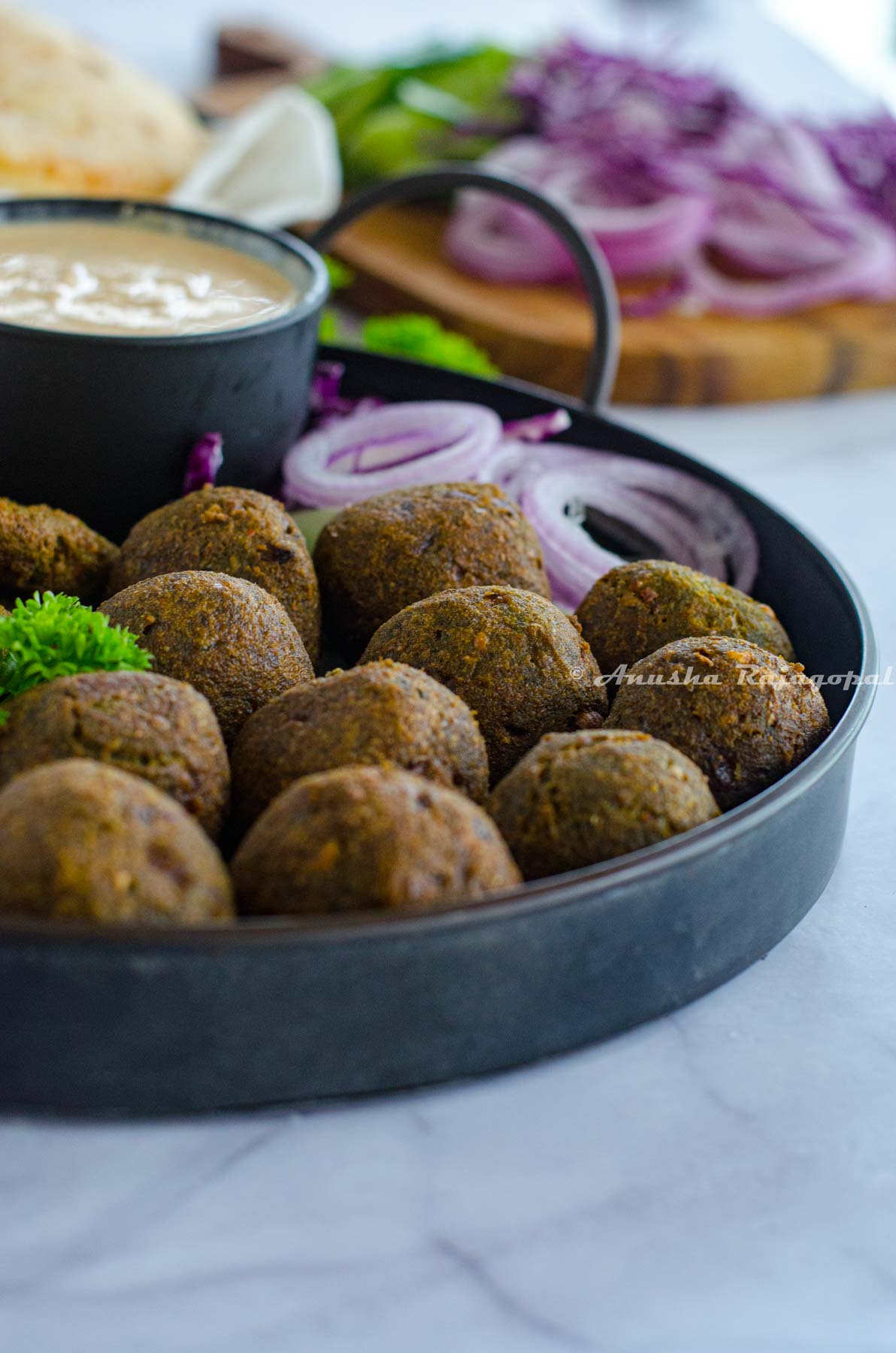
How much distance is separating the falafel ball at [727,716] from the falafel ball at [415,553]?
0.30 m

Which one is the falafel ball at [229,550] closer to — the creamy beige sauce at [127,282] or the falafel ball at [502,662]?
the falafel ball at [502,662]

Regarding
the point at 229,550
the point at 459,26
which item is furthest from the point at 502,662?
the point at 459,26

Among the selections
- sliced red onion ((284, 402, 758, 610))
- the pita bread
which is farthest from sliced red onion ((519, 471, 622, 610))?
the pita bread

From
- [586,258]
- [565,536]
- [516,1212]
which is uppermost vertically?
[586,258]

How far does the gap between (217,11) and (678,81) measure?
254 centimetres

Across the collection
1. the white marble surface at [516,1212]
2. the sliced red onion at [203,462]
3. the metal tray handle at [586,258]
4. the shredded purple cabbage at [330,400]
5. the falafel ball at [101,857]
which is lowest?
the white marble surface at [516,1212]

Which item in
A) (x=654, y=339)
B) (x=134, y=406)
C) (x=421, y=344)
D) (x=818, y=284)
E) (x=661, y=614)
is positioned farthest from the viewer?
(x=818, y=284)

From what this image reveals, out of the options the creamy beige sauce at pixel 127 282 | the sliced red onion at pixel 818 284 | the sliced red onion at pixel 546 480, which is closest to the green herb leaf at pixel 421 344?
the sliced red onion at pixel 546 480

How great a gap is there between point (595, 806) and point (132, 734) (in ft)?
1.37

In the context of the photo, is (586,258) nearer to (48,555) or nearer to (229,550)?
(229,550)

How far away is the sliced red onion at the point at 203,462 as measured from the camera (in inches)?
73.1

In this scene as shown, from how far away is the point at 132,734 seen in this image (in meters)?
1.26

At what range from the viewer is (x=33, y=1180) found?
1.12 m

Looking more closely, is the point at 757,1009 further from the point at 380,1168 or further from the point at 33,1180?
the point at 33,1180
